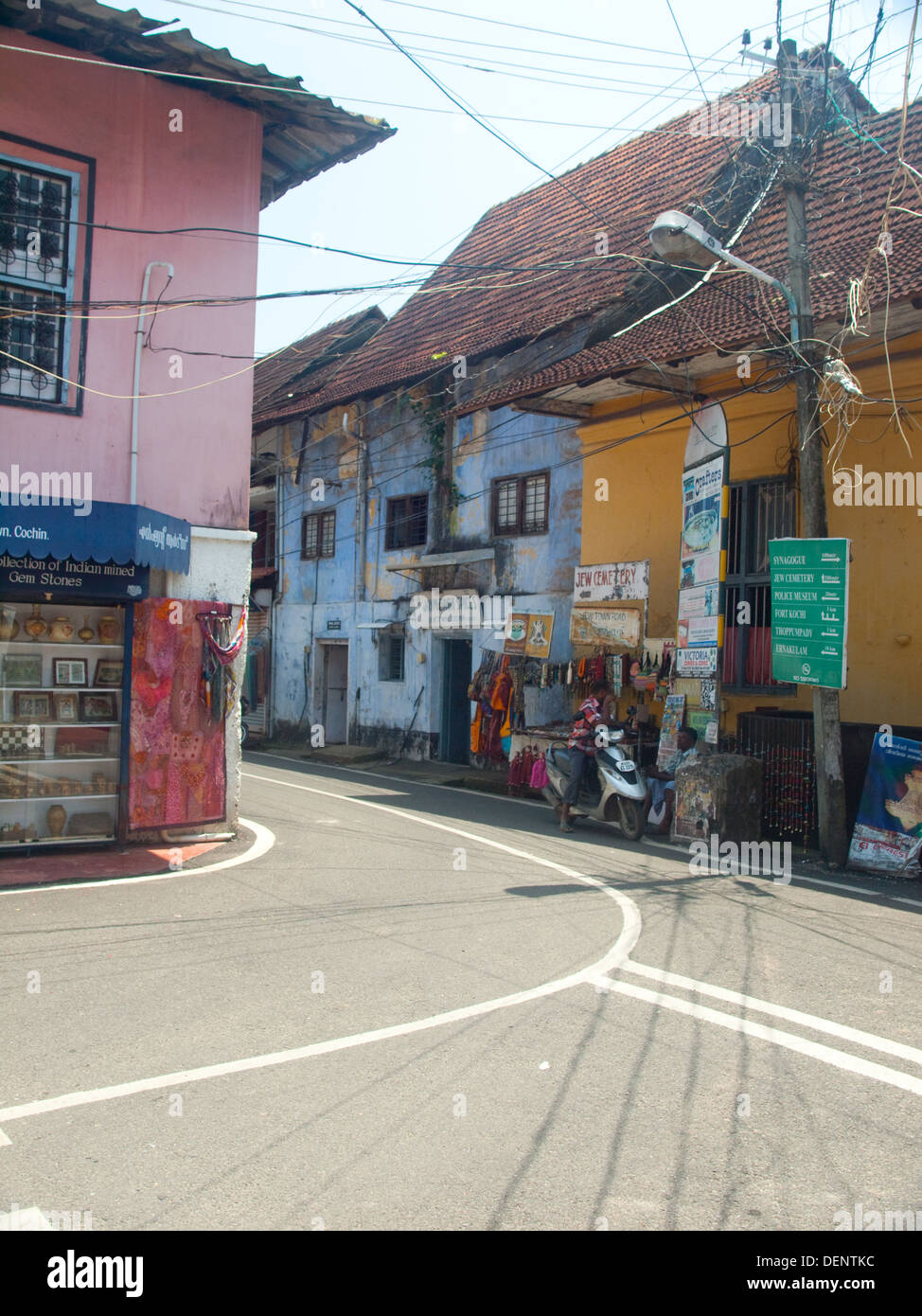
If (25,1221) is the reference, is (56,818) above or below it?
above

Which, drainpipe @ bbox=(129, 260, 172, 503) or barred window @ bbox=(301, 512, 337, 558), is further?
barred window @ bbox=(301, 512, 337, 558)

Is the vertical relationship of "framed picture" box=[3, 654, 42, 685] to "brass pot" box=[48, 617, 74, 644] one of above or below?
below

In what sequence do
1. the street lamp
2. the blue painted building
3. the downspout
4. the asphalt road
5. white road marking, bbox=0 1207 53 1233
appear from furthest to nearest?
the downspout → the blue painted building → the street lamp → the asphalt road → white road marking, bbox=0 1207 53 1233

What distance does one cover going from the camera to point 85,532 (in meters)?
9.61

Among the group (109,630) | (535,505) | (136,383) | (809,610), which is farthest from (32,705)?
(535,505)

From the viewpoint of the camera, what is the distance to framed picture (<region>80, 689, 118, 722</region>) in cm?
1070

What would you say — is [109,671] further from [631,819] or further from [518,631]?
[518,631]

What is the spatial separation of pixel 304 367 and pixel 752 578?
711 inches

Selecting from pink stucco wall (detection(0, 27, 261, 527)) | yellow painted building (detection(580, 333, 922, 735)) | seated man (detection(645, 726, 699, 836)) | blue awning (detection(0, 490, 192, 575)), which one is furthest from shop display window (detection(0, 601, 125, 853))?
yellow painted building (detection(580, 333, 922, 735))

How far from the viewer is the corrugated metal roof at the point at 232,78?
9867 millimetres

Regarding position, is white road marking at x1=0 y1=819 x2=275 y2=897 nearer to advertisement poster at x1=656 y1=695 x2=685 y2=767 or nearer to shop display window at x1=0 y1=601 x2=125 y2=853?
shop display window at x1=0 y1=601 x2=125 y2=853

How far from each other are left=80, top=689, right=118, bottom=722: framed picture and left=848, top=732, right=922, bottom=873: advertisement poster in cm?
775
